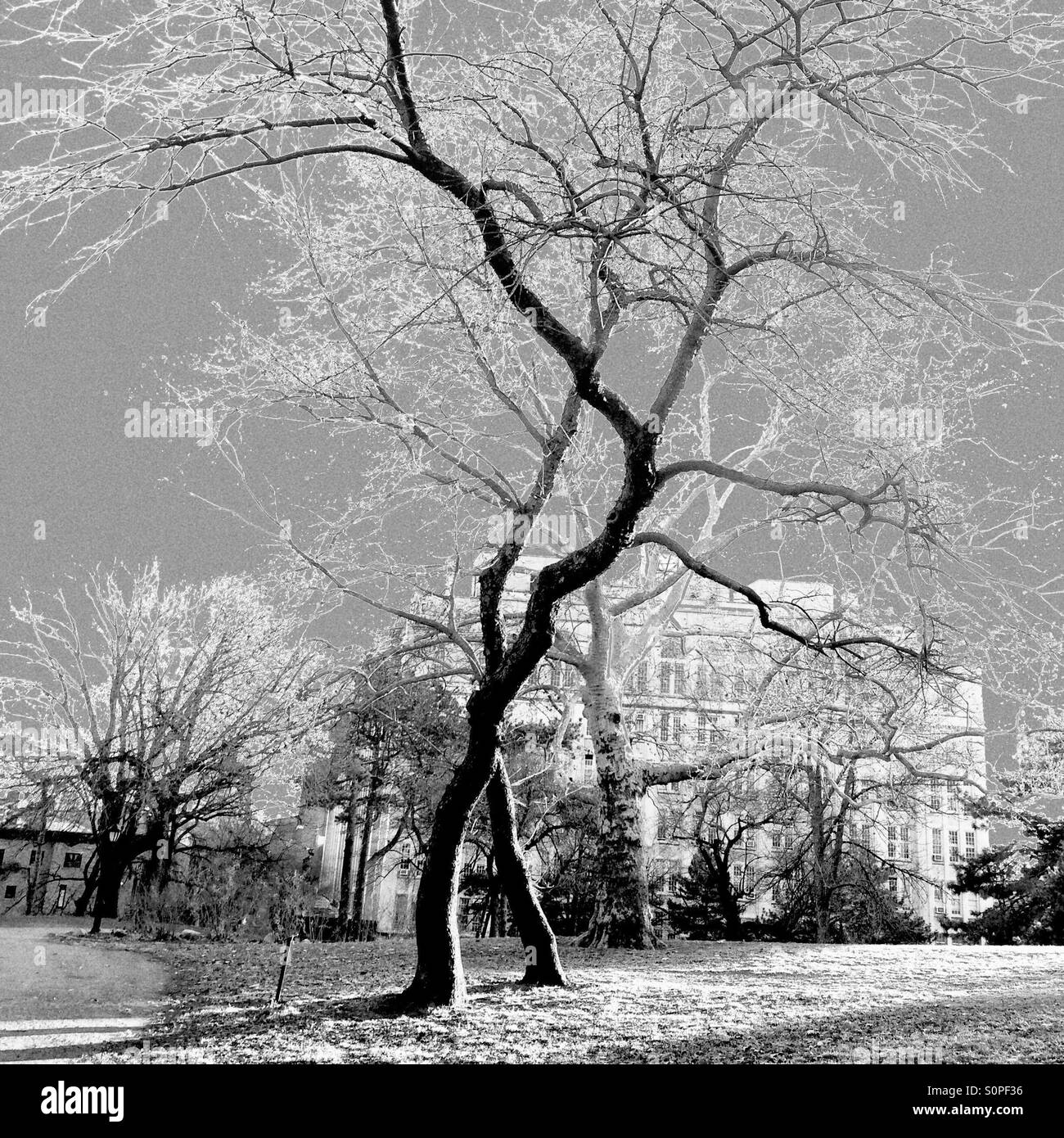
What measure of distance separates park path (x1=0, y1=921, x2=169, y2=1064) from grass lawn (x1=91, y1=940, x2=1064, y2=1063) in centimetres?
31

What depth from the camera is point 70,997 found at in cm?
811

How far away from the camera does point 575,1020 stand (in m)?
7.48

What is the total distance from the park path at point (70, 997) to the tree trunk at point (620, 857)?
6940mm

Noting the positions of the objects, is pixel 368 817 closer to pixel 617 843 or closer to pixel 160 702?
pixel 160 702

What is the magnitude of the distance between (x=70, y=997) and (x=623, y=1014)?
16.3 feet

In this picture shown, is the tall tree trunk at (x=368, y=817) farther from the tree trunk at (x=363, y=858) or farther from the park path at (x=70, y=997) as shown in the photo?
the park path at (x=70, y=997)

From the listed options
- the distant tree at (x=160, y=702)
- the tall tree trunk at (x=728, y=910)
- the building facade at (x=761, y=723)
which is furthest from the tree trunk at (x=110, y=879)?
the tall tree trunk at (x=728, y=910)

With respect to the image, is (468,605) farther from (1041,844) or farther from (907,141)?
(1041,844)

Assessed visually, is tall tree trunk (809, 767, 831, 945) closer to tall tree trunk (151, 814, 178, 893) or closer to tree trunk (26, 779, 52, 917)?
tall tree trunk (151, 814, 178, 893)

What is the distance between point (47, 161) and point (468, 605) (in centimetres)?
1086

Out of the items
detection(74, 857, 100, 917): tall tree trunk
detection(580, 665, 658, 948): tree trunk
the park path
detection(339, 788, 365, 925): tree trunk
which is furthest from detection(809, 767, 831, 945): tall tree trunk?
detection(74, 857, 100, 917): tall tree trunk

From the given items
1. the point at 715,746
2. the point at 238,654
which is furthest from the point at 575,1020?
the point at 238,654

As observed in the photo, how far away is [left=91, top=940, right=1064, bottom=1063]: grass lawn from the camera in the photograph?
6.34 meters
